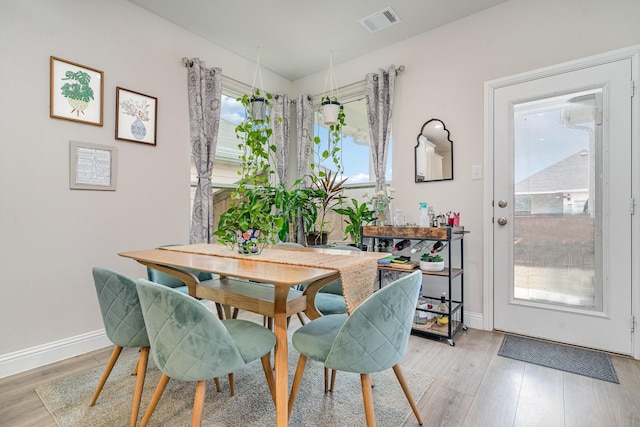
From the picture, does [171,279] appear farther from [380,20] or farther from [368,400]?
[380,20]

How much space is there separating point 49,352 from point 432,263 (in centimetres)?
293

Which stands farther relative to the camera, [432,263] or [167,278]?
[432,263]

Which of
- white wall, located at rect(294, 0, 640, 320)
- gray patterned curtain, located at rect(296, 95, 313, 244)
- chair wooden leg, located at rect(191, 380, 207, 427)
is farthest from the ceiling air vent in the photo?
chair wooden leg, located at rect(191, 380, 207, 427)

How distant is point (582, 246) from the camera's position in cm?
236

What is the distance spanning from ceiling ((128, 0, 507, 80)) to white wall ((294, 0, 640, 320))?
6.4 inches

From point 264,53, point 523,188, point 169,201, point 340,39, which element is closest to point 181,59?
point 264,53

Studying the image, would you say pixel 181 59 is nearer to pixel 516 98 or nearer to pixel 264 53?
pixel 264 53

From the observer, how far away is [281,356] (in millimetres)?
1360

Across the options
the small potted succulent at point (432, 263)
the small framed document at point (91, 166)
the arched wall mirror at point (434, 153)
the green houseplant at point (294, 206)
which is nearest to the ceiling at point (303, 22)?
the arched wall mirror at point (434, 153)

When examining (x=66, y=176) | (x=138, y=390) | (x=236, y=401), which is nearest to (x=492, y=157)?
(x=236, y=401)

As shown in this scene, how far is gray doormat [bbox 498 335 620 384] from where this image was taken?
198 centimetres

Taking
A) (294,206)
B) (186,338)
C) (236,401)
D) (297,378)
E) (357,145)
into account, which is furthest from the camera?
(357,145)

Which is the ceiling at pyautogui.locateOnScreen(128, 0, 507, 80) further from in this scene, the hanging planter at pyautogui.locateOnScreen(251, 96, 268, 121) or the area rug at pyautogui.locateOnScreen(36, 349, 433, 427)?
the area rug at pyautogui.locateOnScreen(36, 349, 433, 427)

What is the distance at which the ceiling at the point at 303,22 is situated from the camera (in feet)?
8.66
